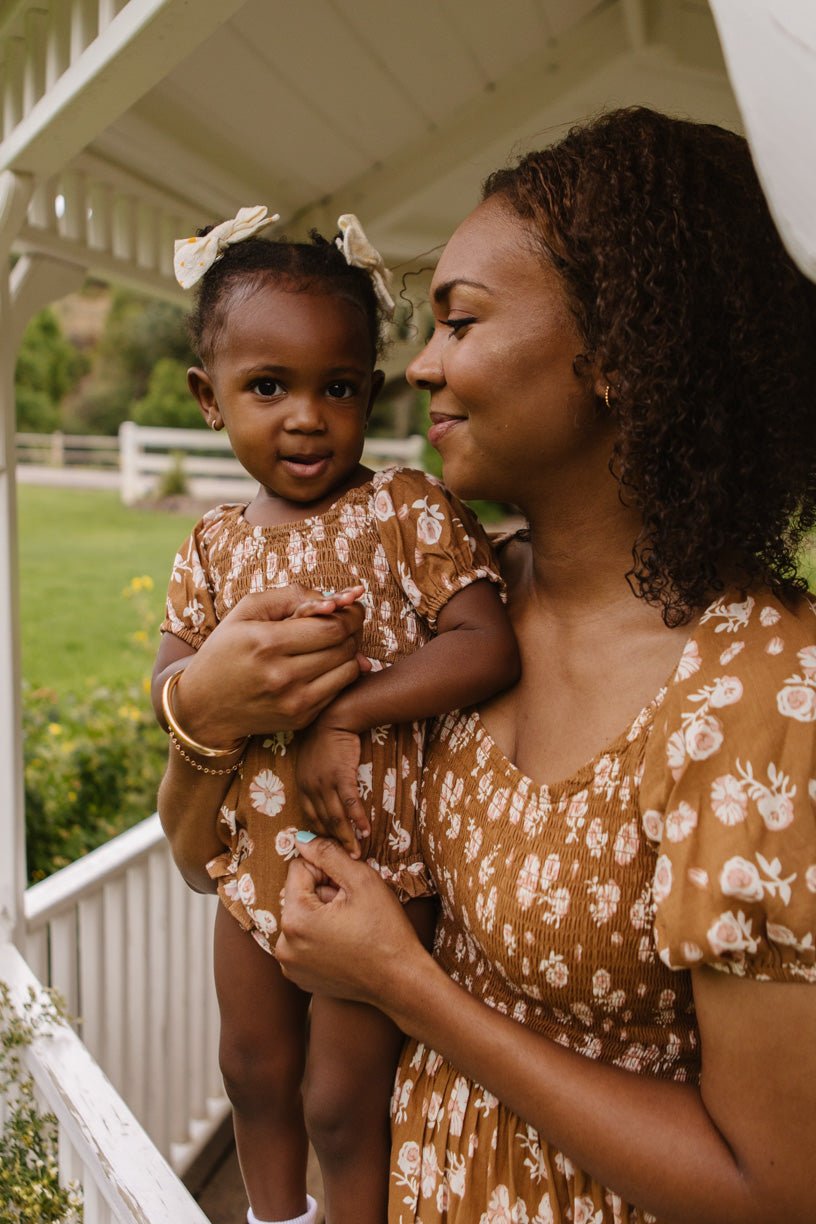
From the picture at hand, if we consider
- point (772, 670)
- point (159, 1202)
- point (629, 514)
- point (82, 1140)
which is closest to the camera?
point (772, 670)

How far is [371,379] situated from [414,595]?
18.7 inches

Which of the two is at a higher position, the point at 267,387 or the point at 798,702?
the point at 267,387

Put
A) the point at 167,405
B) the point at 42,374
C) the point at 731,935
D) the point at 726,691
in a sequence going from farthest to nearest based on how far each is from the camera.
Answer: the point at 42,374, the point at 167,405, the point at 726,691, the point at 731,935

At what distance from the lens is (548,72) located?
3.31 metres

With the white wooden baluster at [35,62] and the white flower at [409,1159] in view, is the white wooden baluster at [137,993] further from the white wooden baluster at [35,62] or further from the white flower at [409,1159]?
the white wooden baluster at [35,62]

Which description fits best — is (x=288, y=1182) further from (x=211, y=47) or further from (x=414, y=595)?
(x=211, y=47)

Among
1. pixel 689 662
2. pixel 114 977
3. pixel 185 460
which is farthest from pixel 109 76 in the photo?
pixel 185 460

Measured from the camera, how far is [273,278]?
6.37 ft

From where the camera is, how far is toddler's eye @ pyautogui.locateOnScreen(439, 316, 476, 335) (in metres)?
1.57

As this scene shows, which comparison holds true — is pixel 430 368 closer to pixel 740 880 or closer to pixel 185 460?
pixel 740 880

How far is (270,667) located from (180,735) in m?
0.23

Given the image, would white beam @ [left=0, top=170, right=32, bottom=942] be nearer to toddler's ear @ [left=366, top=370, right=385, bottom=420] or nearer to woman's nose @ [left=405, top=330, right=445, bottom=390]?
toddler's ear @ [left=366, top=370, right=385, bottom=420]

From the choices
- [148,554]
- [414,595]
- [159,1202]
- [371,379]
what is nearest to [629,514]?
[414,595]

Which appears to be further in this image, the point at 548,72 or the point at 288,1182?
the point at 548,72
